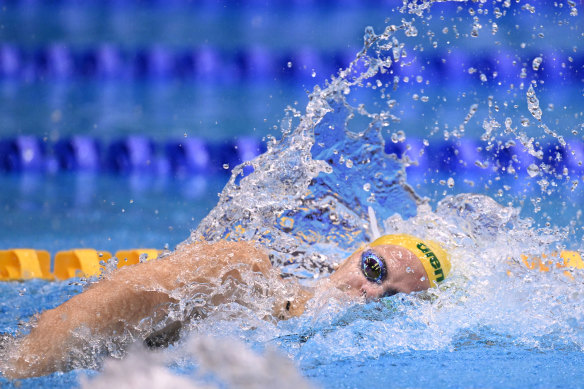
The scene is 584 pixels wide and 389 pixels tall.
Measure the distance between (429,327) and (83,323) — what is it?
899 millimetres

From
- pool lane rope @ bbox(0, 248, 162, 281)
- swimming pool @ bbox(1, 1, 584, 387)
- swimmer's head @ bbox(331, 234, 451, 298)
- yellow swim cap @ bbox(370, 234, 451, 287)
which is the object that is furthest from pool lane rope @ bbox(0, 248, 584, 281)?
swimmer's head @ bbox(331, 234, 451, 298)

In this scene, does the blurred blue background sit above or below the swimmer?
above

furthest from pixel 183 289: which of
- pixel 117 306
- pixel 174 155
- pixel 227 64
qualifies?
pixel 227 64

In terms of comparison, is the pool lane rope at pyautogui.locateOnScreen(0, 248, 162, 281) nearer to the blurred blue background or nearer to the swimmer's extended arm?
the blurred blue background

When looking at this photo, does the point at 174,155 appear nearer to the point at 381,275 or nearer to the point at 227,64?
the point at 227,64

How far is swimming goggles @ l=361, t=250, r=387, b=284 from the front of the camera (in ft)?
6.79

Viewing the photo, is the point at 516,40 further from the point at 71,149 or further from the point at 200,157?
the point at 71,149

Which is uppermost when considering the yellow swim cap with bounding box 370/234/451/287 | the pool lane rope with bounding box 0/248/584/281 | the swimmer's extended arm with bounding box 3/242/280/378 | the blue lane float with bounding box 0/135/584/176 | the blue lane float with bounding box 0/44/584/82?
the blue lane float with bounding box 0/44/584/82

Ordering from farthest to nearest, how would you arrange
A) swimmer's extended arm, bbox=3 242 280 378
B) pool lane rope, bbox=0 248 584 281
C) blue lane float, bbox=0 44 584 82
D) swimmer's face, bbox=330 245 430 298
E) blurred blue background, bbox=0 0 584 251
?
blue lane float, bbox=0 44 584 82 → blurred blue background, bbox=0 0 584 251 → pool lane rope, bbox=0 248 584 281 → swimmer's face, bbox=330 245 430 298 → swimmer's extended arm, bbox=3 242 280 378

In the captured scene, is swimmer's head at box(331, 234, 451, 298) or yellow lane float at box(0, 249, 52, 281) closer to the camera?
swimmer's head at box(331, 234, 451, 298)

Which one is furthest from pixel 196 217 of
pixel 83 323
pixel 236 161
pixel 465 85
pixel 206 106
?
pixel 83 323

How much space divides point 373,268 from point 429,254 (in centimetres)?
21

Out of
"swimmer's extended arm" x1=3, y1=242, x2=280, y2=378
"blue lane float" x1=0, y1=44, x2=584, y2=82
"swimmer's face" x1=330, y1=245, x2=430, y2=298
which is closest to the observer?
Answer: "swimmer's extended arm" x1=3, y1=242, x2=280, y2=378

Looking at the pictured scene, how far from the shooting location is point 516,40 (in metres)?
5.61
